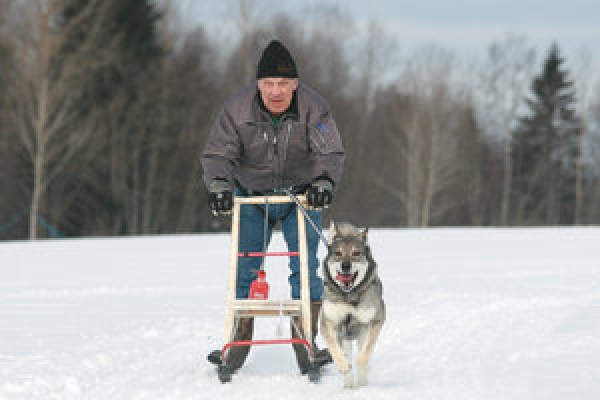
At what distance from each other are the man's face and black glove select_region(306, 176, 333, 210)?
0.52m

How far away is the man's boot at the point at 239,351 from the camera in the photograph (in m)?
4.73

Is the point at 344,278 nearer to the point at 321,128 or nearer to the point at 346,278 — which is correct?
the point at 346,278

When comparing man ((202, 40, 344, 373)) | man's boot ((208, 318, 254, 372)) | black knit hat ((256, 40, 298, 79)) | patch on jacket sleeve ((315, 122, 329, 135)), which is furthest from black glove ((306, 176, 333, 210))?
man's boot ((208, 318, 254, 372))

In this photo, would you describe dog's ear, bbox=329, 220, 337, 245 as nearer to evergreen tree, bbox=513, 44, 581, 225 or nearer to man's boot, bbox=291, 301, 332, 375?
man's boot, bbox=291, 301, 332, 375

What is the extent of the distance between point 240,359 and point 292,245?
2.65 feet

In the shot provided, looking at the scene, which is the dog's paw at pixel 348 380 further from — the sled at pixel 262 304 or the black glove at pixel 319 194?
the black glove at pixel 319 194

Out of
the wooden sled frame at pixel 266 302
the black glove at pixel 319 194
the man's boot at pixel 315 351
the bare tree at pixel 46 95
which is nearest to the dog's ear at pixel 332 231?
the black glove at pixel 319 194

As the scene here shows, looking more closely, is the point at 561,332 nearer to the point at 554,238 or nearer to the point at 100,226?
the point at 554,238

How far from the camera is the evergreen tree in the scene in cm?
4294

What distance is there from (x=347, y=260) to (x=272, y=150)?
90cm

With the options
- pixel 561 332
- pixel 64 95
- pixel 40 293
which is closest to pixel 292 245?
pixel 561 332

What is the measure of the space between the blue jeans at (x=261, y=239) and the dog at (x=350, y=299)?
431mm

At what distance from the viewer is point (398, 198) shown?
4166 centimetres

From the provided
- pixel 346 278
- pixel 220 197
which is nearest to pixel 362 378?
pixel 346 278
